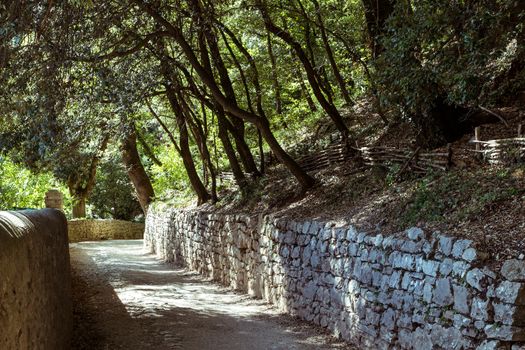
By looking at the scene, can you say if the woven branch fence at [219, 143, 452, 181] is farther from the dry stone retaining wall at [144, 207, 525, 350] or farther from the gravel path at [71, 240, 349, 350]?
the gravel path at [71, 240, 349, 350]

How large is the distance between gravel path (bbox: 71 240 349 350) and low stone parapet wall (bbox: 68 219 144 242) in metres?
12.3

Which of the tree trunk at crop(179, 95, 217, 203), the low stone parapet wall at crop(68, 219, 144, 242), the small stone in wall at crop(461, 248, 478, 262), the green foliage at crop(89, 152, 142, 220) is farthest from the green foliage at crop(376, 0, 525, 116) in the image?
the green foliage at crop(89, 152, 142, 220)

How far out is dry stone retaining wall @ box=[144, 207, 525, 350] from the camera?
16.3 feet

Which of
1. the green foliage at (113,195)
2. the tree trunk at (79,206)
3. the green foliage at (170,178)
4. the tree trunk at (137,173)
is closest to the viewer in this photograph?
the green foliage at (170,178)

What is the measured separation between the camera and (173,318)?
9641 millimetres

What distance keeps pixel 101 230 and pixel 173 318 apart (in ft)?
65.2

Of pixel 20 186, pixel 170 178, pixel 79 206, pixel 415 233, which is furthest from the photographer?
pixel 79 206

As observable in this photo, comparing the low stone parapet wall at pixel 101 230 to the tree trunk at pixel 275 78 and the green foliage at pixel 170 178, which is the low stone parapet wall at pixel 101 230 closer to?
the green foliage at pixel 170 178

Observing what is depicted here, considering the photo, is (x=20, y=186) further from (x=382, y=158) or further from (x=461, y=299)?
(x=461, y=299)

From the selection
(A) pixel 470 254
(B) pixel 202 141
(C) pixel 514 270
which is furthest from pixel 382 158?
(B) pixel 202 141

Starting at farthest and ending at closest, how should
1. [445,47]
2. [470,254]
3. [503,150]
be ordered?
[503,150], [445,47], [470,254]

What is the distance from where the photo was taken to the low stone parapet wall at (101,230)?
88.7ft

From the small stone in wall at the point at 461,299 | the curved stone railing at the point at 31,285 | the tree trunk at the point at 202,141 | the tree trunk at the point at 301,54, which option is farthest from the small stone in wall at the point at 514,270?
the tree trunk at the point at 202,141

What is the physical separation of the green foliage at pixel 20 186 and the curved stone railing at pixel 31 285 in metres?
16.7
